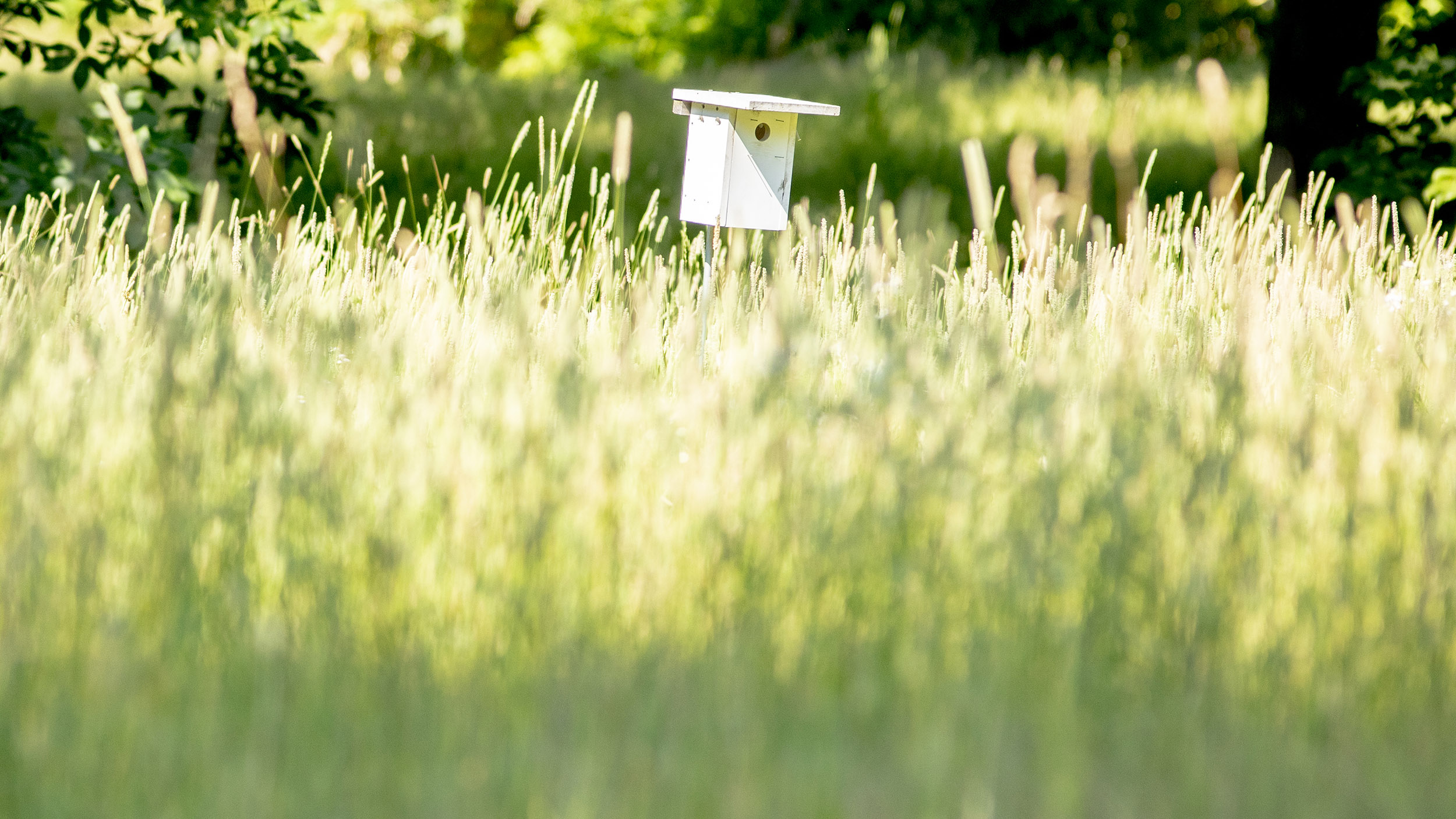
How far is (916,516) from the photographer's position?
2145 mm

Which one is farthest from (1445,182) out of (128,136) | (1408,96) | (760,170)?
→ (128,136)

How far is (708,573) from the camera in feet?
6.70

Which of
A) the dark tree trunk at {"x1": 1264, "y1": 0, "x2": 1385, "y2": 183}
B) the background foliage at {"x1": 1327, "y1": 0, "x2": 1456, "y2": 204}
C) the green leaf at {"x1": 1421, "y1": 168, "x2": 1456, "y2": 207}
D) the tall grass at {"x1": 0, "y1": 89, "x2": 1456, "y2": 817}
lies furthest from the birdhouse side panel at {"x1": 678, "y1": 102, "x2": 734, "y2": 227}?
the dark tree trunk at {"x1": 1264, "y1": 0, "x2": 1385, "y2": 183}

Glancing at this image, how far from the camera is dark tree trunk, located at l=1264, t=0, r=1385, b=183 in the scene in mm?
6844

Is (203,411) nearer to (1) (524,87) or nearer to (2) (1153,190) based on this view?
(2) (1153,190)

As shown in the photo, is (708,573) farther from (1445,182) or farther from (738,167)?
(1445,182)

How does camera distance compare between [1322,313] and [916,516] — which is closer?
[916,516]

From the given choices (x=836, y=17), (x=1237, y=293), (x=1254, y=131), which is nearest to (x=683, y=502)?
(x=1237, y=293)

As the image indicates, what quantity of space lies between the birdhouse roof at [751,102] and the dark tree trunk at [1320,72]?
4.12 meters

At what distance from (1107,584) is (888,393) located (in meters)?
0.50

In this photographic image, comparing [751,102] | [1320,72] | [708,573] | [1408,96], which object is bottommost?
[708,573]

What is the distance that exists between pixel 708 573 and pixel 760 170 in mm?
1854

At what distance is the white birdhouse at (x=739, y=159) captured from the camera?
3.60 m

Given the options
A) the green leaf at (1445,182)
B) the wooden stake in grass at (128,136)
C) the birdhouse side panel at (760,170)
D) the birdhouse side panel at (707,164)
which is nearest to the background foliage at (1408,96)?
the green leaf at (1445,182)
